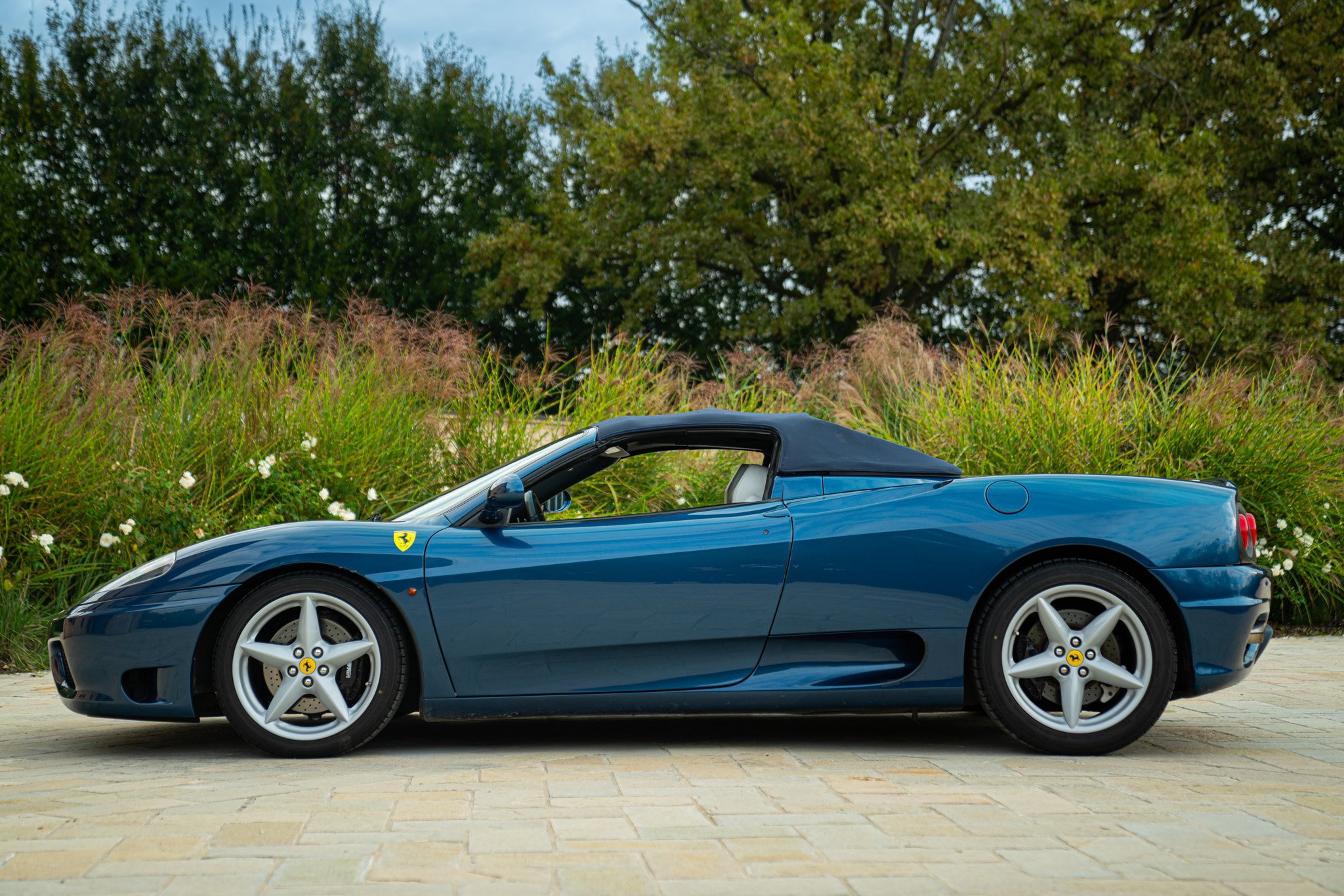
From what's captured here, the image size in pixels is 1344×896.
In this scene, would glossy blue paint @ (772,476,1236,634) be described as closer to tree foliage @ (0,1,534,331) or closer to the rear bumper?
the rear bumper

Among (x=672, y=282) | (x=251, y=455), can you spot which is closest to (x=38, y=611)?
(x=251, y=455)

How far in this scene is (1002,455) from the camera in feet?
28.8

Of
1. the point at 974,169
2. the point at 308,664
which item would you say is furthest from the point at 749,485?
the point at 974,169

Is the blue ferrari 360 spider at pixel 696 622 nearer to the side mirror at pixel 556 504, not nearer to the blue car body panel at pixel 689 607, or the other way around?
the blue car body panel at pixel 689 607

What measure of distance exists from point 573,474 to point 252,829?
207 cm

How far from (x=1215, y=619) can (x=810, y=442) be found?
157 cm

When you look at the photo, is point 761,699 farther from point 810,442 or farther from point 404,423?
point 404,423

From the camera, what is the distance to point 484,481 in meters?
4.87

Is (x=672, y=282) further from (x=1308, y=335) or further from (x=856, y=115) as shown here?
(x=1308, y=335)

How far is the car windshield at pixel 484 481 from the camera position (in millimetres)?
4742

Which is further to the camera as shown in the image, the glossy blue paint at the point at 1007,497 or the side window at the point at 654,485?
the side window at the point at 654,485

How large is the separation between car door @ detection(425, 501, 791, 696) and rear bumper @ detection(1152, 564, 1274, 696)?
1438 mm

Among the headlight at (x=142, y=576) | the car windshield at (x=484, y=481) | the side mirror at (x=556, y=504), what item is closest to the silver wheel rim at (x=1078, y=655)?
the car windshield at (x=484, y=481)

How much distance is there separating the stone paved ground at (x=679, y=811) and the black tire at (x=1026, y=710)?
0.09 meters
